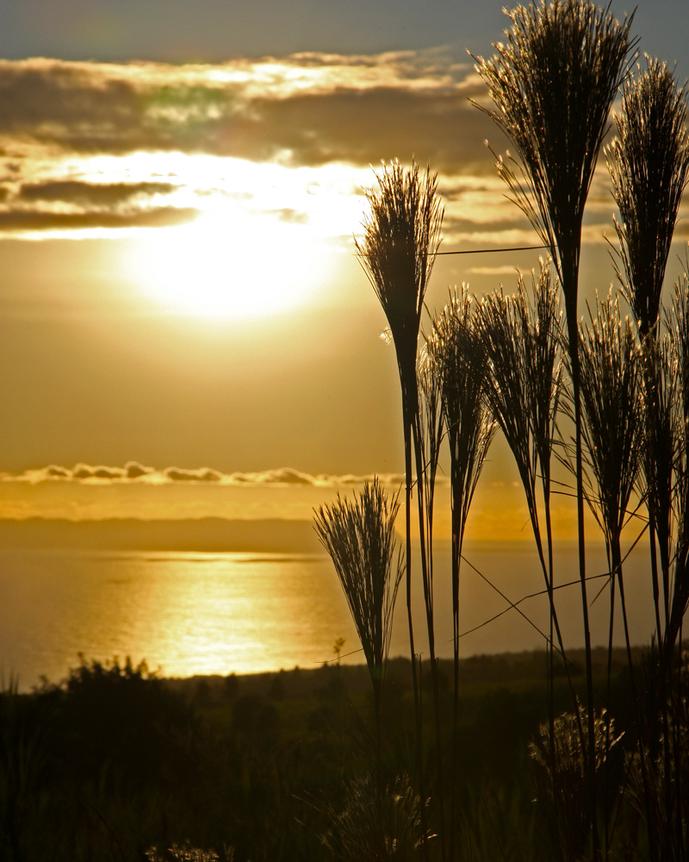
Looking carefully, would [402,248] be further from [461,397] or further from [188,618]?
[188,618]

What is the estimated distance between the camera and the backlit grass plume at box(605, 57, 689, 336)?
2.88m

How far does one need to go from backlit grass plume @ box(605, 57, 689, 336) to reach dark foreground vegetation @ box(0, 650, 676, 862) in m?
1.22

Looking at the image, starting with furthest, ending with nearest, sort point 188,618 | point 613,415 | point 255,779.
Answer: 1. point 188,618
2. point 255,779
3. point 613,415

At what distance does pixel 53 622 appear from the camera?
113 m

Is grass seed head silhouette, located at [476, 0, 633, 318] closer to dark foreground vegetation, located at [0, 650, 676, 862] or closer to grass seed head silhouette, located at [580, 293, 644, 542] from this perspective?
grass seed head silhouette, located at [580, 293, 644, 542]

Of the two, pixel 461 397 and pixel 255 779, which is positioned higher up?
pixel 461 397

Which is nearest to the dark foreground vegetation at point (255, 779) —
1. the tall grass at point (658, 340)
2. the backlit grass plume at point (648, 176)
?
the tall grass at point (658, 340)

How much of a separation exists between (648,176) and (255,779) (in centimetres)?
397

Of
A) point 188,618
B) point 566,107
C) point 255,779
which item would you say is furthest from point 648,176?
point 188,618

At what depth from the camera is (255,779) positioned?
5605 millimetres

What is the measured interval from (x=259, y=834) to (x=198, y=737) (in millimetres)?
2574

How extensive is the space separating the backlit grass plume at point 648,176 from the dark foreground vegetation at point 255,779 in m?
1.22

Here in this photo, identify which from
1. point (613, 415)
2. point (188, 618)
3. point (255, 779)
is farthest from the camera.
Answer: point (188, 618)

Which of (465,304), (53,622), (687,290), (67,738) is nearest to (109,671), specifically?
(67,738)
